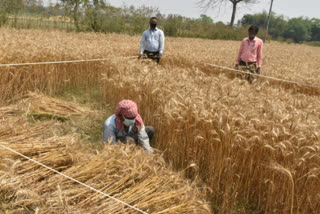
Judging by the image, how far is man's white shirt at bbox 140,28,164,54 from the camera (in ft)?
22.9

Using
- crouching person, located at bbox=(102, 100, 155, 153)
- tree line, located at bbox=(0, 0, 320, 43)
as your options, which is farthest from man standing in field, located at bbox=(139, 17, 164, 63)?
tree line, located at bbox=(0, 0, 320, 43)

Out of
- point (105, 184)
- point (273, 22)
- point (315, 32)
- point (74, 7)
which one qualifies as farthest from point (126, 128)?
point (315, 32)

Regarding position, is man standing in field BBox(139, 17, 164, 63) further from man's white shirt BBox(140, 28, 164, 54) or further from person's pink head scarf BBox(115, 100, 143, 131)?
person's pink head scarf BBox(115, 100, 143, 131)

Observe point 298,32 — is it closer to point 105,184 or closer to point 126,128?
point 126,128

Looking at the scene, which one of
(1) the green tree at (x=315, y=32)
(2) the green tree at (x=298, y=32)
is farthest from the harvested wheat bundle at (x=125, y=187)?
(1) the green tree at (x=315, y=32)

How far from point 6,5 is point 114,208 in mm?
14455

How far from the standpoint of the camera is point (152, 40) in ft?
23.1

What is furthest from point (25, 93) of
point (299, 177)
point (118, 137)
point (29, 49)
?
point (299, 177)

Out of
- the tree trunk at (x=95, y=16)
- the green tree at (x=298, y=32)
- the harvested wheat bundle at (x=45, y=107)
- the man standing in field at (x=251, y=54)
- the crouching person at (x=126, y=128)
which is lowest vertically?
the harvested wheat bundle at (x=45, y=107)

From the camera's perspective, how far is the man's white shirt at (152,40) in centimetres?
698

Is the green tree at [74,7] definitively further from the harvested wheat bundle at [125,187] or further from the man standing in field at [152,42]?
the harvested wheat bundle at [125,187]

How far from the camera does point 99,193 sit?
1.94 m

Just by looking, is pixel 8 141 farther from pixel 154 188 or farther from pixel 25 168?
pixel 154 188

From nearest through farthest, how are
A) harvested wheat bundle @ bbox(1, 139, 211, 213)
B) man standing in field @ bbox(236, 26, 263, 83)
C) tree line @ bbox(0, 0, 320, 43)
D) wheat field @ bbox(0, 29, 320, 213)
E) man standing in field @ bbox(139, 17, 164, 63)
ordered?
harvested wheat bundle @ bbox(1, 139, 211, 213)
wheat field @ bbox(0, 29, 320, 213)
man standing in field @ bbox(236, 26, 263, 83)
man standing in field @ bbox(139, 17, 164, 63)
tree line @ bbox(0, 0, 320, 43)
